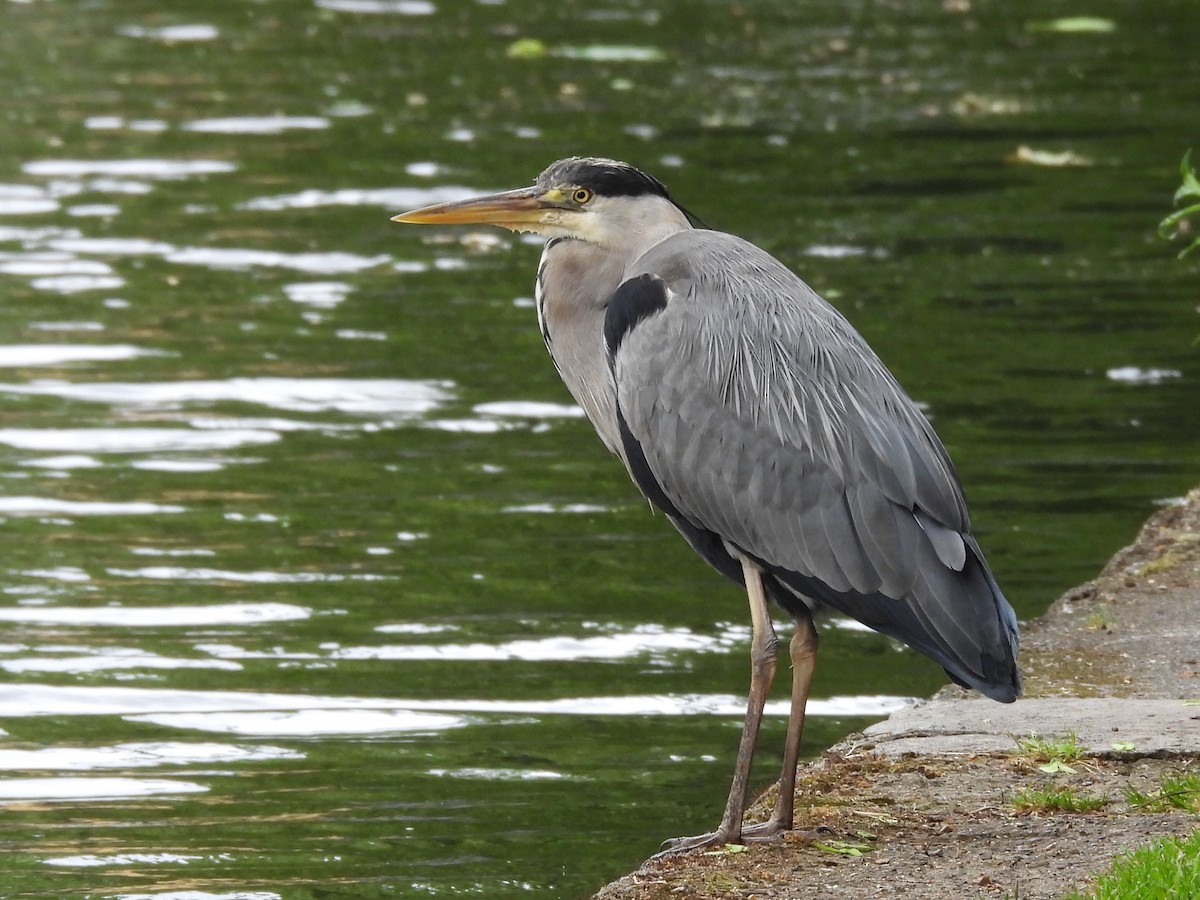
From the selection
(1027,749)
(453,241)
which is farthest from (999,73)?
(1027,749)

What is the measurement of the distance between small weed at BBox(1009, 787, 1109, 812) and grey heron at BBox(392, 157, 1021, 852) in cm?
37

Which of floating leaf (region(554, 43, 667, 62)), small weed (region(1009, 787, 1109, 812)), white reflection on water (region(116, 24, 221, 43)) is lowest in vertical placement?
small weed (region(1009, 787, 1109, 812))

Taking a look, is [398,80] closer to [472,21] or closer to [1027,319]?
[472,21]

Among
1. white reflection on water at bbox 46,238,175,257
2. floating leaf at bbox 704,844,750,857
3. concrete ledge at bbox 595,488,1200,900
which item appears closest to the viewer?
concrete ledge at bbox 595,488,1200,900

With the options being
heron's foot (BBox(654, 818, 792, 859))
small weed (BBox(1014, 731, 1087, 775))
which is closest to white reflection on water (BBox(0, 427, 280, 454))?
heron's foot (BBox(654, 818, 792, 859))

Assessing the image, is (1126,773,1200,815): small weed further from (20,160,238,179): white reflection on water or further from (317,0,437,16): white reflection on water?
(317,0,437,16): white reflection on water

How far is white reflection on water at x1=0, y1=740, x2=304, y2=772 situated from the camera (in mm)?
7152

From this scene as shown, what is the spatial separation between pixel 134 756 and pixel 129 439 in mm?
3481

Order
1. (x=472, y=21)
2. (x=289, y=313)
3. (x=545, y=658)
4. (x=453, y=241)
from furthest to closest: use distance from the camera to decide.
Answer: (x=472, y=21)
(x=453, y=241)
(x=289, y=313)
(x=545, y=658)

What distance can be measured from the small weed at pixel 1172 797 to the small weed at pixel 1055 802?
10 cm

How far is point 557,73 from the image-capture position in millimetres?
20016

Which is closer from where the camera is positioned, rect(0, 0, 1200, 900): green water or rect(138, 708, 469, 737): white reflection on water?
rect(0, 0, 1200, 900): green water

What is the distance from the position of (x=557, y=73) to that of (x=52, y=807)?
14037 millimetres

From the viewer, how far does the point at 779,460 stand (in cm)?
591
